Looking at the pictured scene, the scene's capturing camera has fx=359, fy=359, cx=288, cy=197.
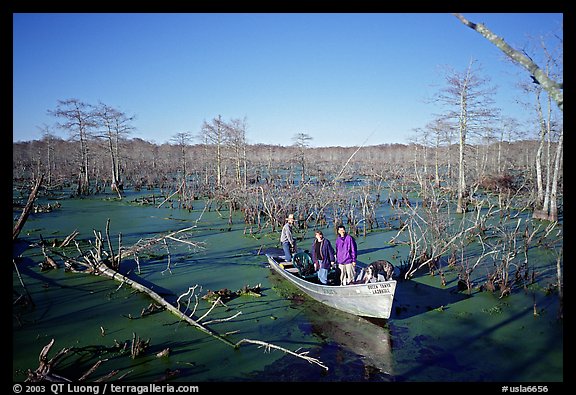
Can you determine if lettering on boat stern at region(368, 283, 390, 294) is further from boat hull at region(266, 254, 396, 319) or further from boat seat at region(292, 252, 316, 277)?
boat seat at region(292, 252, 316, 277)

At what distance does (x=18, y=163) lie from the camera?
45406mm

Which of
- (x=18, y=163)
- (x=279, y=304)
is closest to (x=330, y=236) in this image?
(x=279, y=304)

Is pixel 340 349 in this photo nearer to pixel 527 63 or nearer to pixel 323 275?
pixel 323 275

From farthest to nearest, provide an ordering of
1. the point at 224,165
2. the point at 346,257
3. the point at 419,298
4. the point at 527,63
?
the point at 224,165 → the point at 419,298 → the point at 346,257 → the point at 527,63

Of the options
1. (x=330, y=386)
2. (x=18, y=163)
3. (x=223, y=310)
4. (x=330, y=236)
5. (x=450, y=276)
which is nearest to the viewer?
(x=330, y=386)

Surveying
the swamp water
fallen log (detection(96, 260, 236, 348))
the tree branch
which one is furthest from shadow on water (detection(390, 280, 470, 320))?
the tree branch

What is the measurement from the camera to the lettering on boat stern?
7.17 metres

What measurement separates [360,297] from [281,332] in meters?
1.80

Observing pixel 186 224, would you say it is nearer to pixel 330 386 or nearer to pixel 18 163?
pixel 330 386

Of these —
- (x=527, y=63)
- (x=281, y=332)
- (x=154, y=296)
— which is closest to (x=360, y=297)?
(x=281, y=332)

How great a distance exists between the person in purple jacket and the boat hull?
0.62 m

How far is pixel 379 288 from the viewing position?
23.8ft

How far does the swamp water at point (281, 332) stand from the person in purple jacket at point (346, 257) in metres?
0.86
